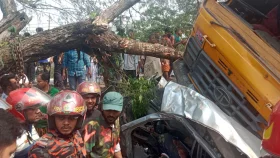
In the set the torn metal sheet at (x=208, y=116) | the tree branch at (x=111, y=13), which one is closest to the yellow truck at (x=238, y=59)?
the torn metal sheet at (x=208, y=116)

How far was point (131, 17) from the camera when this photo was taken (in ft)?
26.2

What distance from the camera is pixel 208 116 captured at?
2.93 metres

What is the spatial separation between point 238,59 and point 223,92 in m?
0.35

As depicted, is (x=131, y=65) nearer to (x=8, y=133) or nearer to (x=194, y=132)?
(x=194, y=132)

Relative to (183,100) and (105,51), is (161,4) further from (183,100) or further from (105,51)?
(183,100)

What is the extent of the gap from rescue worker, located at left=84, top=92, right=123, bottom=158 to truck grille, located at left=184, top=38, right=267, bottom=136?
0.95 metres

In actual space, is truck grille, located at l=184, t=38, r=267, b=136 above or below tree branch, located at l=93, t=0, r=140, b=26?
below

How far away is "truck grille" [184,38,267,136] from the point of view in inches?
120

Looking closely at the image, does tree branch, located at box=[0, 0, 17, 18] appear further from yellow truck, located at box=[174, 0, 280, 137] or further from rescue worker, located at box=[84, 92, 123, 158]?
rescue worker, located at box=[84, 92, 123, 158]

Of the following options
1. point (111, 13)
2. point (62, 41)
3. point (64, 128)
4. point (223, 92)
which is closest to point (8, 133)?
point (64, 128)

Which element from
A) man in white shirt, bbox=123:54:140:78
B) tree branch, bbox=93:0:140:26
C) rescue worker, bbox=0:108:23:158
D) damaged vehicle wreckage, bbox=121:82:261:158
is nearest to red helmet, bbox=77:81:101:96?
damaged vehicle wreckage, bbox=121:82:261:158

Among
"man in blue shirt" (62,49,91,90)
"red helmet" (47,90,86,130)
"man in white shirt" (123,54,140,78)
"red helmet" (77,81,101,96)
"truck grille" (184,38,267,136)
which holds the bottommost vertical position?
"man in white shirt" (123,54,140,78)

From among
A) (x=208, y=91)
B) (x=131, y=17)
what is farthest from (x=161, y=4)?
(x=208, y=91)

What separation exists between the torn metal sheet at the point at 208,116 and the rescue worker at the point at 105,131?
1.76ft
